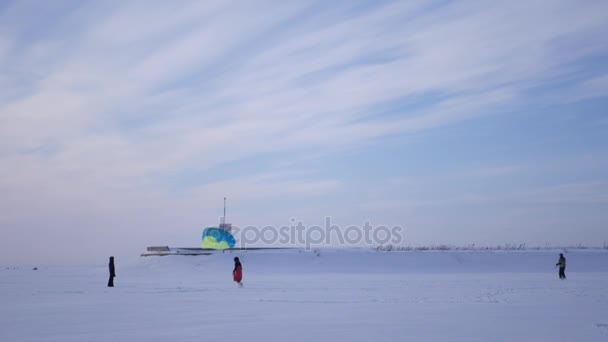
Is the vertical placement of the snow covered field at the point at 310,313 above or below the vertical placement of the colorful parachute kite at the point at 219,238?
below

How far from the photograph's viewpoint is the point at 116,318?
15883 millimetres

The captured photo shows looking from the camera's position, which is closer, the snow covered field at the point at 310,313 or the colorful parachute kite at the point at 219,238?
the snow covered field at the point at 310,313

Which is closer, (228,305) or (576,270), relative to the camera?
(228,305)

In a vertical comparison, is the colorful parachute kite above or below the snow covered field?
above

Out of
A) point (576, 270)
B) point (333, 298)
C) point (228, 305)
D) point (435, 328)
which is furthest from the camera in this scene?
point (576, 270)

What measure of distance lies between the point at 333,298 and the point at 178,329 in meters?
8.81

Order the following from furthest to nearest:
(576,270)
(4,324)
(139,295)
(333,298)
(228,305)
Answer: (576,270) → (139,295) → (333,298) → (228,305) → (4,324)

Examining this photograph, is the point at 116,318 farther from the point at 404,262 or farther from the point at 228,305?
the point at 404,262

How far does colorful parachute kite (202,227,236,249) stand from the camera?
5903cm

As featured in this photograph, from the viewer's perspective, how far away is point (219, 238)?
195ft

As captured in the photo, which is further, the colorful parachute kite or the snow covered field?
the colorful parachute kite

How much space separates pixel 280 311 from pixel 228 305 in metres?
2.58

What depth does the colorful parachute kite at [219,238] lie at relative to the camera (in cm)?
5903

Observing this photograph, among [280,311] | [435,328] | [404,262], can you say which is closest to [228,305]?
[280,311]
